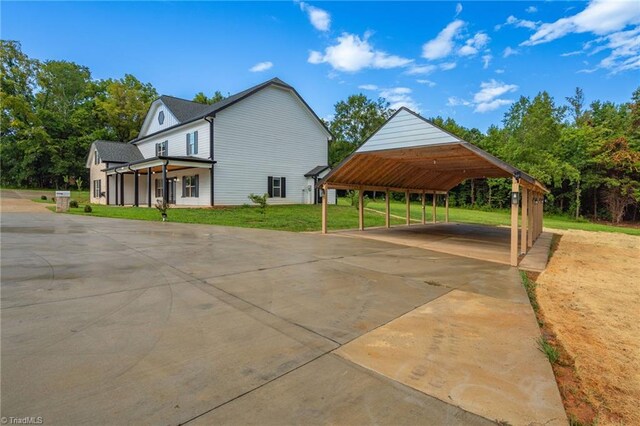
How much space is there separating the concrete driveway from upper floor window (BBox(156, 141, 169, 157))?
790 inches

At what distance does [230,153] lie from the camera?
819 inches

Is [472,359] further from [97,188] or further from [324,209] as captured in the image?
[97,188]

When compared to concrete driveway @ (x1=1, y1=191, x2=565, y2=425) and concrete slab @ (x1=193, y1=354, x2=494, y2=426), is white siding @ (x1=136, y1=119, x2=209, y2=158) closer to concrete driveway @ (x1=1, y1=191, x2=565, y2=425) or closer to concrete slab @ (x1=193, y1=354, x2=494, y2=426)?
concrete driveway @ (x1=1, y1=191, x2=565, y2=425)

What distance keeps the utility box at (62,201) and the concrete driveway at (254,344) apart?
13791 mm

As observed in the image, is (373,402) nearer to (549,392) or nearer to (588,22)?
(549,392)

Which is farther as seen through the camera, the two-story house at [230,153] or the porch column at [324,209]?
the two-story house at [230,153]

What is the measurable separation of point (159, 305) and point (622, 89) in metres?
48.3

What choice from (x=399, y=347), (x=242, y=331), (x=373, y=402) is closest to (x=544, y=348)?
(x=399, y=347)

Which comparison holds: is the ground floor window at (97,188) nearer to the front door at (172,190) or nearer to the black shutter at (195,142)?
the front door at (172,190)

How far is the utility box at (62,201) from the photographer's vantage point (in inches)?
696

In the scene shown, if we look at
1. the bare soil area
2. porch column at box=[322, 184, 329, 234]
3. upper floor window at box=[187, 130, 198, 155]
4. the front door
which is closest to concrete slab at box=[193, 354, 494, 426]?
the bare soil area

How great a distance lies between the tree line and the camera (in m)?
27.5

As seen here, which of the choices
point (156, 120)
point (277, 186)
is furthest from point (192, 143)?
point (156, 120)


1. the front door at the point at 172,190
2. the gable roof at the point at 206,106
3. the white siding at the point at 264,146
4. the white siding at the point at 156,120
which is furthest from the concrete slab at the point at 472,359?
the white siding at the point at 156,120
